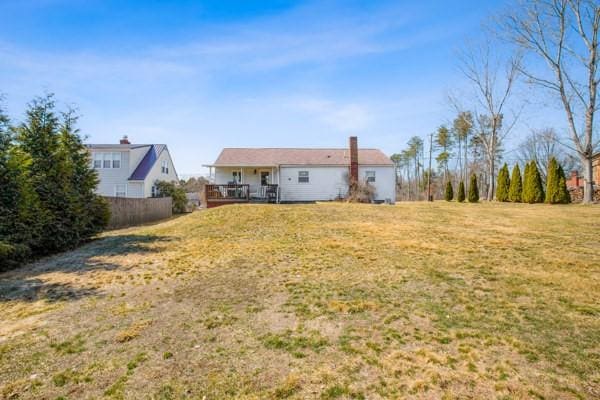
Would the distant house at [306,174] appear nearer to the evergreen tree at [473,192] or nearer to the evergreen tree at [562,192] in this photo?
the evergreen tree at [473,192]

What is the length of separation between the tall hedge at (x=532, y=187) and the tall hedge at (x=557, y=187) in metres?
0.92

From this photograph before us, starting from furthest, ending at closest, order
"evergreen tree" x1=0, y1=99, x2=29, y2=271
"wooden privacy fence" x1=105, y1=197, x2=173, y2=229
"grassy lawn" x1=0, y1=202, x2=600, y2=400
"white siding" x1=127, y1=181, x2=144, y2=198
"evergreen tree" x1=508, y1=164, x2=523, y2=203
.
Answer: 1. "white siding" x1=127, y1=181, x2=144, y2=198
2. "evergreen tree" x1=508, y1=164, x2=523, y2=203
3. "wooden privacy fence" x1=105, y1=197, x2=173, y2=229
4. "evergreen tree" x1=0, y1=99, x2=29, y2=271
5. "grassy lawn" x1=0, y1=202, x2=600, y2=400

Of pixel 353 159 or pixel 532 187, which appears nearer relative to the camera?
pixel 532 187

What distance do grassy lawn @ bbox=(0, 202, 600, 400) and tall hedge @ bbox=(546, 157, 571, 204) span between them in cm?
1401

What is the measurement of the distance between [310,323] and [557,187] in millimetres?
21815

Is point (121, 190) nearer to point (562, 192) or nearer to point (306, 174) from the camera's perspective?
point (306, 174)

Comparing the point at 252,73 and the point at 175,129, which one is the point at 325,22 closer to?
the point at 252,73

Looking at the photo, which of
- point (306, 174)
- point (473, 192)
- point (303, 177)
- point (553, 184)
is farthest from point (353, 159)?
point (553, 184)

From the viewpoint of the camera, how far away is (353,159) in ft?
71.7

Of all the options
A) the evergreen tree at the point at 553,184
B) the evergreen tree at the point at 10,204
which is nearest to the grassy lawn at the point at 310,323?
the evergreen tree at the point at 10,204

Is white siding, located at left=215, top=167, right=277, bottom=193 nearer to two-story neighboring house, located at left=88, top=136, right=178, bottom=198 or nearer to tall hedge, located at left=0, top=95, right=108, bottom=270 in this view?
two-story neighboring house, located at left=88, top=136, right=178, bottom=198

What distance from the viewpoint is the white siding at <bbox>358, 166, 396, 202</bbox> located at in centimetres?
2278

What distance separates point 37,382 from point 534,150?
56.8 meters

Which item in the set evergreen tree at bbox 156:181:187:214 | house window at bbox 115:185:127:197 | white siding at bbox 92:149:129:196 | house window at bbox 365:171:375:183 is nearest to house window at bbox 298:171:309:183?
house window at bbox 365:171:375:183
